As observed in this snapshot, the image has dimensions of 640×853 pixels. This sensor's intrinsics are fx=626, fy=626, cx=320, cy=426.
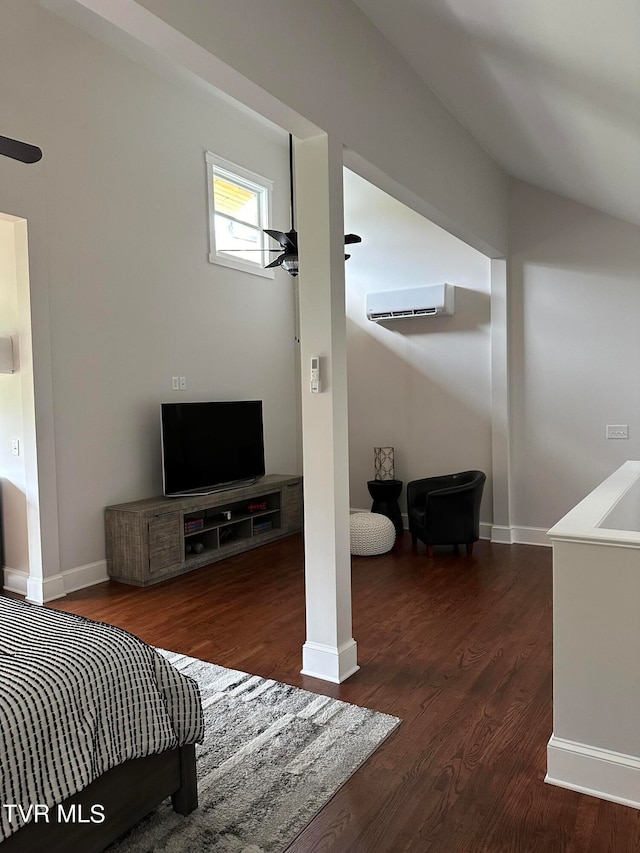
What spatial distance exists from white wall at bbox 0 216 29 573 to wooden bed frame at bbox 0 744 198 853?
2839mm

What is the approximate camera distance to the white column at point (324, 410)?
Answer: 9.57 ft

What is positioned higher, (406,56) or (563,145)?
(406,56)

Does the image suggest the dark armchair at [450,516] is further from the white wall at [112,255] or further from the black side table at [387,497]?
the white wall at [112,255]

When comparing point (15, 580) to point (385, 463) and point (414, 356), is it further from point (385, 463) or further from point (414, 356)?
point (414, 356)

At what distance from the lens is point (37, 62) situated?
416 centimetres

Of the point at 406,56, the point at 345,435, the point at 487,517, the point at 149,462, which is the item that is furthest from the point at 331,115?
the point at 487,517

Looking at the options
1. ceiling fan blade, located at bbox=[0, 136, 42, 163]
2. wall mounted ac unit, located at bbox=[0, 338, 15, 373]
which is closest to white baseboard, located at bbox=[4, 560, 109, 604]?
wall mounted ac unit, located at bbox=[0, 338, 15, 373]

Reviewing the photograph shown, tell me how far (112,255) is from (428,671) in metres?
3.69

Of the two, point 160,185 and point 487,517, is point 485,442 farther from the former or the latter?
point 160,185

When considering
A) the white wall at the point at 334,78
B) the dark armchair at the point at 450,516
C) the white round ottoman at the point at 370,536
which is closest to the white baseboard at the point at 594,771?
the white wall at the point at 334,78

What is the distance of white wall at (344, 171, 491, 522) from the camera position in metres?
5.88

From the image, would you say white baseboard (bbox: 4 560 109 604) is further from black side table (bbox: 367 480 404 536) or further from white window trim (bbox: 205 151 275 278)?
white window trim (bbox: 205 151 275 278)

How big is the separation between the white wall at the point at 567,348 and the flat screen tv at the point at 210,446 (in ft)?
7.92

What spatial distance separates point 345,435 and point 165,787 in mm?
1647
